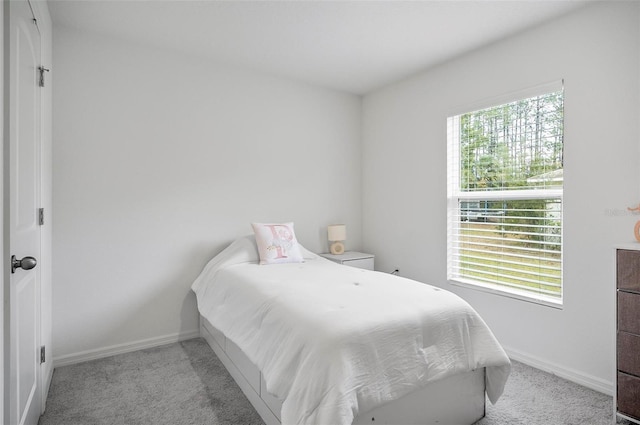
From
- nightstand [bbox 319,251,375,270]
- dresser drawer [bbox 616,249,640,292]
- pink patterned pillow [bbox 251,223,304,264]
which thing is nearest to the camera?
dresser drawer [bbox 616,249,640,292]

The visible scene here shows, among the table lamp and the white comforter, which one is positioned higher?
the table lamp

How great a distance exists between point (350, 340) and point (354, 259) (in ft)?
7.12

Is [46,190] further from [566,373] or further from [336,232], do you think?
[566,373]

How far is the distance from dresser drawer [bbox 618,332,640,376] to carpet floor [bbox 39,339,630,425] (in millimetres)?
324

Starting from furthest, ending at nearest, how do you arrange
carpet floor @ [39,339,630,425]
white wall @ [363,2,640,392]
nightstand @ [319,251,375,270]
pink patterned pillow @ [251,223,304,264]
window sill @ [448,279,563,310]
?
1. nightstand @ [319,251,375,270]
2. pink patterned pillow @ [251,223,304,264]
3. window sill @ [448,279,563,310]
4. white wall @ [363,2,640,392]
5. carpet floor @ [39,339,630,425]

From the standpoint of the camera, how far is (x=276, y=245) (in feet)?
10.4

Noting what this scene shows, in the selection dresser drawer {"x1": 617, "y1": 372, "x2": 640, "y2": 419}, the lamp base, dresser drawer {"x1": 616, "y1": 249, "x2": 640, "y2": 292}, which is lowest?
dresser drawer {"x1": 617, "y1": 372, "x2": 640, "y2": 419}

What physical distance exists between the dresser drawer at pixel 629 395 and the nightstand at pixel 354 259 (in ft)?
7.22

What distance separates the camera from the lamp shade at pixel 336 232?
3.88m

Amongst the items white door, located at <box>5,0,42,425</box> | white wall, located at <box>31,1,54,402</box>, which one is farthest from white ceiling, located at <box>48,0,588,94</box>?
white door, located at <box>5,0,42,425</box>

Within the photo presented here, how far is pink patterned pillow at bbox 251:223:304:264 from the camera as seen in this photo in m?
3.10

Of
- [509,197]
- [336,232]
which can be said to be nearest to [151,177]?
[336,232]

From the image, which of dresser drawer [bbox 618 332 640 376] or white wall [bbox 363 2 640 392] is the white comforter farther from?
white wall [bbox 363 2 640 392]

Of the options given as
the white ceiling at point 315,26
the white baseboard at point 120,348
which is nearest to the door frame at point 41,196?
the white baseboard at point 120,348
